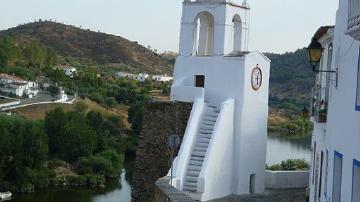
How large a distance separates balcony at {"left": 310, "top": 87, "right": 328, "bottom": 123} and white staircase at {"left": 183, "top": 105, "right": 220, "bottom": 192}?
314 centimetres

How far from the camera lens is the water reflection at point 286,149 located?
4324 cm

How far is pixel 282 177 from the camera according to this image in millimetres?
16000

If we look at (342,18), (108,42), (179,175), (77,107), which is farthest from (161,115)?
(108,42)

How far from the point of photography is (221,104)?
1461cm

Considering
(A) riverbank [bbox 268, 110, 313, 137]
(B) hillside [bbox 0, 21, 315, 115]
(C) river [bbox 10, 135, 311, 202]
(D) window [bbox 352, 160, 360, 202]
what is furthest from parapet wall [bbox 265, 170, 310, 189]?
(B) hillside [bbox 0, 21, 315, 115]

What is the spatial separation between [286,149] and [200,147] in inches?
1507

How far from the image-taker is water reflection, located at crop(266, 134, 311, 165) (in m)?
43.2

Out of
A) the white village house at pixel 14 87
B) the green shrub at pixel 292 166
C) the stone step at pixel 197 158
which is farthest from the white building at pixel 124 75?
the stone step at pixel 197 158

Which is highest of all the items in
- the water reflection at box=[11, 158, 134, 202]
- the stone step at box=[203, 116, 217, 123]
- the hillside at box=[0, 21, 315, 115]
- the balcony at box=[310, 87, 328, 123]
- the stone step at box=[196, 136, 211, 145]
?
the hillside at box=[0, 21, 315, 115]

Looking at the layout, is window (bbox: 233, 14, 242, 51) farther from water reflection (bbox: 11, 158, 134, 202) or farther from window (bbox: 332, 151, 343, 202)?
water reflection (bbox: 11, 158, 134, 202)

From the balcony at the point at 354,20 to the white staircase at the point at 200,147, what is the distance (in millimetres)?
6734

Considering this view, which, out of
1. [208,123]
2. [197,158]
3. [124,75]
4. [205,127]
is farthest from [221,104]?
[124,75]

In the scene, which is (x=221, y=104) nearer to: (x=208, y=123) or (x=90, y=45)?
(x=208, y=123)

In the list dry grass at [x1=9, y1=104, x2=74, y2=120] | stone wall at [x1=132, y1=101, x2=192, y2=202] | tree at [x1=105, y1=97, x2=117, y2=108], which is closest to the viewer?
stone wall at [x1=132, y1=101, x2=192, y2=202]
